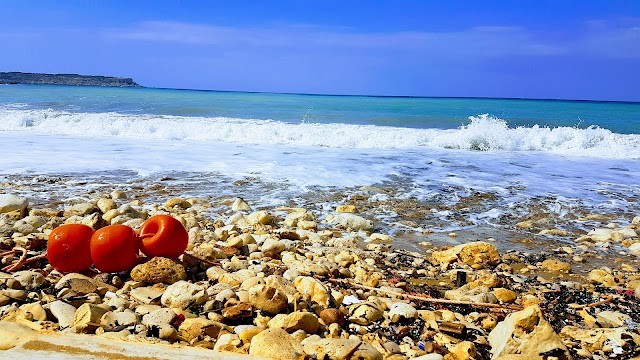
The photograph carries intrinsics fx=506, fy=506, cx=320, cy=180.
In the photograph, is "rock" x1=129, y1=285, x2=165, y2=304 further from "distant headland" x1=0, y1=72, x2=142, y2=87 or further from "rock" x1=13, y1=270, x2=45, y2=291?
"distant headland" x1=0, y1=72, x2=142, y2=87

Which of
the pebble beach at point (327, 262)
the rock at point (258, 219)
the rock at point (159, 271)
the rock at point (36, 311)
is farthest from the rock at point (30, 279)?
the rock at point (258, 219)

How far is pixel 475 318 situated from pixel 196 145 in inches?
453

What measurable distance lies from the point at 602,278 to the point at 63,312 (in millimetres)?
3968

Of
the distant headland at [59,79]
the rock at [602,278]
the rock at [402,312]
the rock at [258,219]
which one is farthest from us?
the distant headland at [59,79]

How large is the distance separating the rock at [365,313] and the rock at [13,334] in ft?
5.56

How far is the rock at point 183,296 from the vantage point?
3.04 meters

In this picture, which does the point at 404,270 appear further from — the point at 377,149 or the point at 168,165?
the point at 377,149

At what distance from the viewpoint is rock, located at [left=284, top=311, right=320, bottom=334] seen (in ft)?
8.93

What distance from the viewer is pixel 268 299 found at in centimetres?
299

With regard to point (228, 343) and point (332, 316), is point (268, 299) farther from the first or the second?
point (228, 343)

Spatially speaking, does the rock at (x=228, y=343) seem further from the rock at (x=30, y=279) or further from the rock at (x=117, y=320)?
the rock at (x=30, y=279)

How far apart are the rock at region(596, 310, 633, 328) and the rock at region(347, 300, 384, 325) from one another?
58.4 inches

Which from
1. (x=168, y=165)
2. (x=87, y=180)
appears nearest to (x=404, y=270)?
(x=87, y=180)

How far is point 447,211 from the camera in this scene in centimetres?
657
